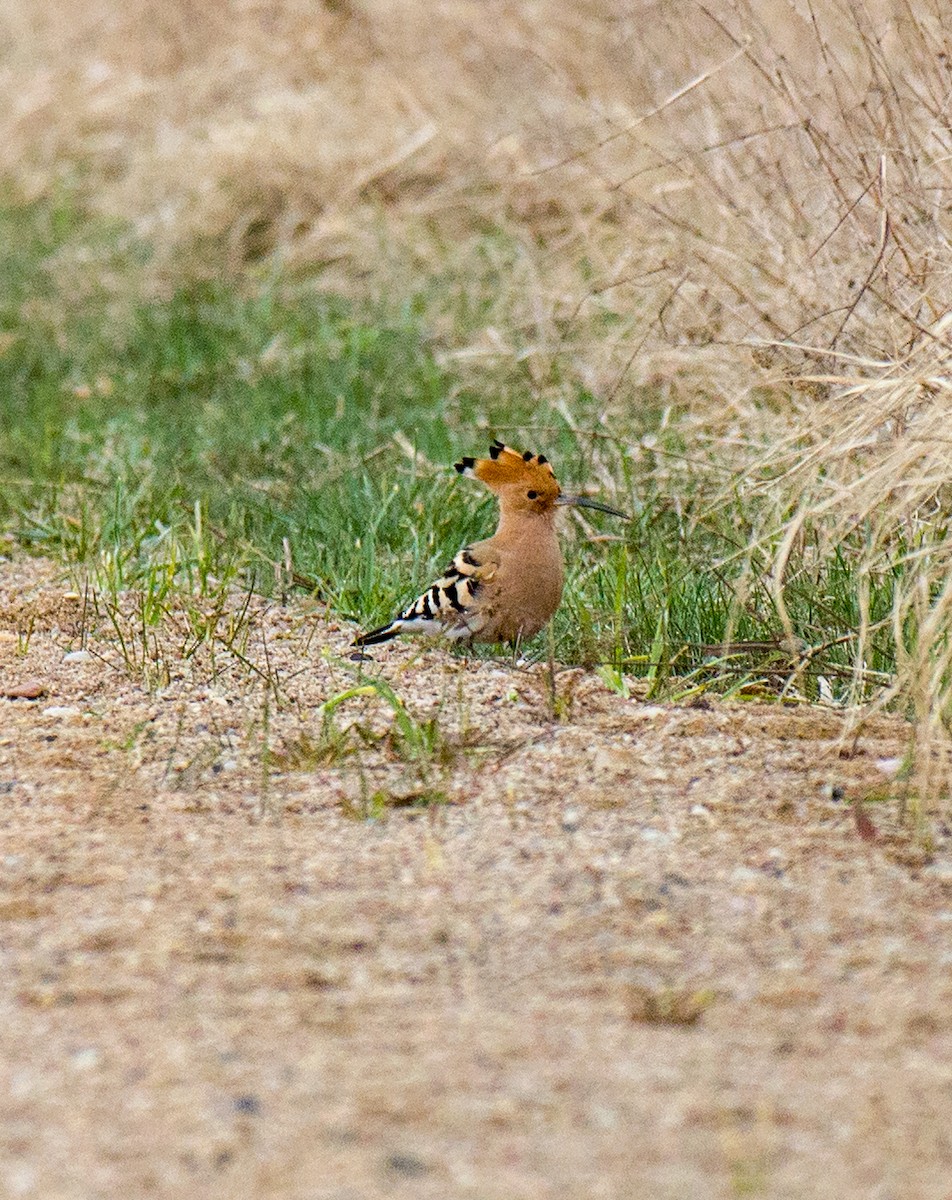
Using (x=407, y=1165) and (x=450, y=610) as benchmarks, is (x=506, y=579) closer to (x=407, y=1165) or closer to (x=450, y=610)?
(x=450, y=610)

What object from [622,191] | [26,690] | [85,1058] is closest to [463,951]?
[85,1058]

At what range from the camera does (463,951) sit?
296cm

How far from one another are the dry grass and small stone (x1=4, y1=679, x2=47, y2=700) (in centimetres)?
168

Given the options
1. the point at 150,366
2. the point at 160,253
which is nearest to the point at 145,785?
the point at 150,366

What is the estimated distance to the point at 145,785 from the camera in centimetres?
375

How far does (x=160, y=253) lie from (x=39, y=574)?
14.1 feet

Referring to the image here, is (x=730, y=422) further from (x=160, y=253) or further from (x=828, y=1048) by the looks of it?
(x=160, y=253)

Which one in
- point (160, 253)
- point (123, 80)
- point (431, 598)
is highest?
point (123, 80)

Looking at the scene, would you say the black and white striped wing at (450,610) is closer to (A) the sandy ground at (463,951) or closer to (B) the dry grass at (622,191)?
(A) the sandy ground at (463,951)

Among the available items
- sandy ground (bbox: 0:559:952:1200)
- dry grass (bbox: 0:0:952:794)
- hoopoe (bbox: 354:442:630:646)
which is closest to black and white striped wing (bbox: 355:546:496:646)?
hoopoe (bbox: 354:442:630:646)

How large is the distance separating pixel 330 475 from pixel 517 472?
61.5 inches

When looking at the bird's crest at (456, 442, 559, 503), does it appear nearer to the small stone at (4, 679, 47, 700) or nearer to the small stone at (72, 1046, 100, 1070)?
the small stone at (4, 679, 47, 700)

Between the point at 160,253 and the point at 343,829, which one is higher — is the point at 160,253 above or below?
above

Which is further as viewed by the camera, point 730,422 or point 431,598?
point 730,422
